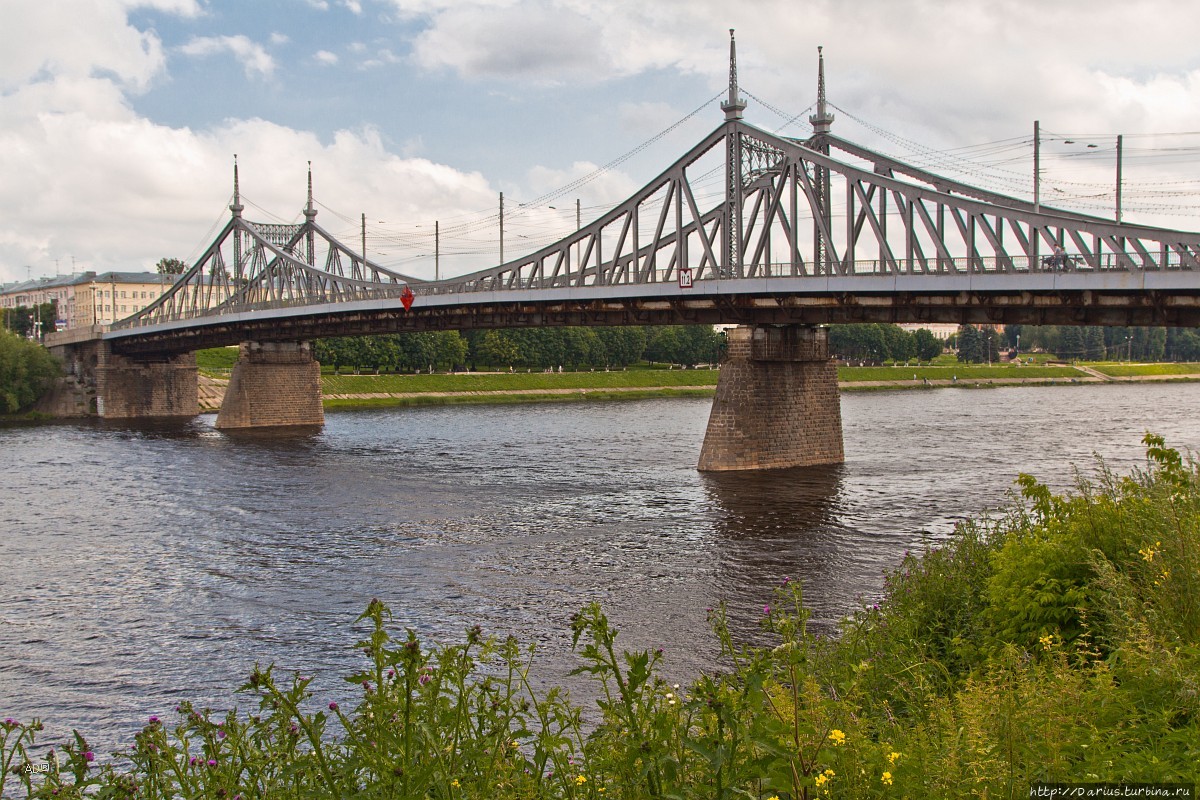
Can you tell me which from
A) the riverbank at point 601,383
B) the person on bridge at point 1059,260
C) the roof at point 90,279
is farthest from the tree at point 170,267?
the person on bridge at point 1059,260

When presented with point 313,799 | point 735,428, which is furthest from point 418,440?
point 313,799

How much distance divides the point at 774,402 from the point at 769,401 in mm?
245

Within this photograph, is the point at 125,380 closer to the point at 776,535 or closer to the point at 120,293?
the point at 776,535

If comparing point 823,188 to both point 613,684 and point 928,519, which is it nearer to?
point 928,519

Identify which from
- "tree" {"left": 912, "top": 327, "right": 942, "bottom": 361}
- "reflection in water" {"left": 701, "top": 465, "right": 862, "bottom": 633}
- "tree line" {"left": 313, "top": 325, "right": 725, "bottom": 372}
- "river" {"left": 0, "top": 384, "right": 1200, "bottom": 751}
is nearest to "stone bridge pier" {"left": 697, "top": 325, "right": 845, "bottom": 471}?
"reflection in water" {"left": 701, "top": 465, "right": 862, "bottom": 633}

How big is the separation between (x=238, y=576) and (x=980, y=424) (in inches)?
1851

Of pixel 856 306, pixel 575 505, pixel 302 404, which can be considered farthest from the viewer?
pixel 302 404

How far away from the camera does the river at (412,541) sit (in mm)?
15203

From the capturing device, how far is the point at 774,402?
37.9 m

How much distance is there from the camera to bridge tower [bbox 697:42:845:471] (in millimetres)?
37344

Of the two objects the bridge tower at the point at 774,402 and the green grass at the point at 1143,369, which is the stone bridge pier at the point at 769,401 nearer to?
the bridge tower at the point at 774,402

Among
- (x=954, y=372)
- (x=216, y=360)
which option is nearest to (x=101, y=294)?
(x=216, y=360)

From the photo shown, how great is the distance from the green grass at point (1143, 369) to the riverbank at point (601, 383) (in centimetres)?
16

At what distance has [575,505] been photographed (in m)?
30.1
